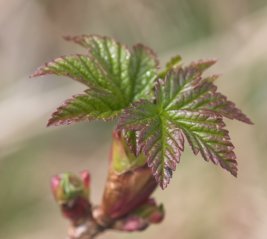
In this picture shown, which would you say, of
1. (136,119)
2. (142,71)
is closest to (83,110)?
(136,119)

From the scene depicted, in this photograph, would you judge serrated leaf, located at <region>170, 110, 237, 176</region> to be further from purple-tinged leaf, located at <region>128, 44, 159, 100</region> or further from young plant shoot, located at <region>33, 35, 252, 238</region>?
purple-tinged leaf, located at <region>128, 44, 159, 100</region>

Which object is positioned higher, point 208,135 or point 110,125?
point 110,125

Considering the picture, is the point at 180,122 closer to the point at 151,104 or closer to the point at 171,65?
the point at 151,104

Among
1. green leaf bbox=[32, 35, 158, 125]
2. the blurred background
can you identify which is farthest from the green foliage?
the blurred background

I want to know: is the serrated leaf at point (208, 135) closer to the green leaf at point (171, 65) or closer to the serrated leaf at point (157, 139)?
the serrated leaf at point (157, 139)

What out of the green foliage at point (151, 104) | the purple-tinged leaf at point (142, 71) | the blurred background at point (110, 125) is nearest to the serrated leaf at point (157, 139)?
the green foliage at point (151, 104)

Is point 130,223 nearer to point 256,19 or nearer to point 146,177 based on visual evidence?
point 146,177

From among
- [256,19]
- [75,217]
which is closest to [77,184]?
[75,217]
